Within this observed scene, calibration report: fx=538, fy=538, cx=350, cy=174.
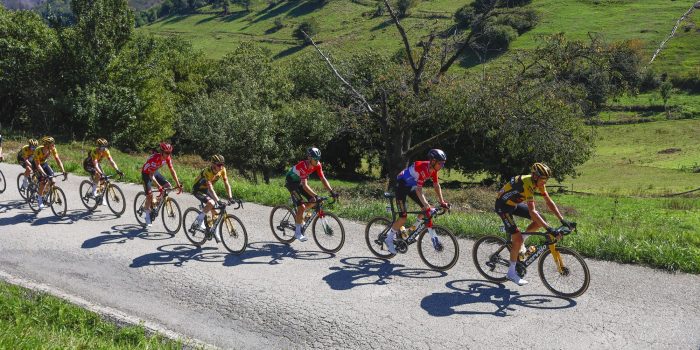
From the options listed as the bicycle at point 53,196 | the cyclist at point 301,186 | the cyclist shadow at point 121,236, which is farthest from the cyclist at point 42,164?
the cyclist at point 301,186

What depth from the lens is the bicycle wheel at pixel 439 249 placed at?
10453 millimetres

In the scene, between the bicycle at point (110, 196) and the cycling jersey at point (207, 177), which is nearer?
the cycling jersey at point (207, 177)

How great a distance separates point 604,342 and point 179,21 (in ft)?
680

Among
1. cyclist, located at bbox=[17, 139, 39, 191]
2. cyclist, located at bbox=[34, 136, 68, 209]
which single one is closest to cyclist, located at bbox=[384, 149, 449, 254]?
cyclist, located at bbox=[34, 136, 68, 209]

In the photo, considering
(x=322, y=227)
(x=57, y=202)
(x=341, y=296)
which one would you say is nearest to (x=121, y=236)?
(x=57, y=202)

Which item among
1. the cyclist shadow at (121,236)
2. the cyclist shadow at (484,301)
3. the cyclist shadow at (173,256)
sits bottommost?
the cyclist shadow at (484,301)

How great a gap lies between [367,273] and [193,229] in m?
4.25

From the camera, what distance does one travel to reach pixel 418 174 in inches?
419

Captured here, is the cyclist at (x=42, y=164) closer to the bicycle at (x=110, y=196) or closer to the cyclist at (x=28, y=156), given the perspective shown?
the cyclist at (x=28, y=156)

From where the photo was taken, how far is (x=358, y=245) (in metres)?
12.1

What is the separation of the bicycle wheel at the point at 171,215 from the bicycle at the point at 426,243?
4907 millimetres

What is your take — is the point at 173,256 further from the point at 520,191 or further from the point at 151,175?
the point at 520,191

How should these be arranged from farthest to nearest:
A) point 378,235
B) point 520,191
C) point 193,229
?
point 193,229, point 378,235, point 520,191

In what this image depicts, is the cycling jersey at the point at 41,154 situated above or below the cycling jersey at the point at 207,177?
above
